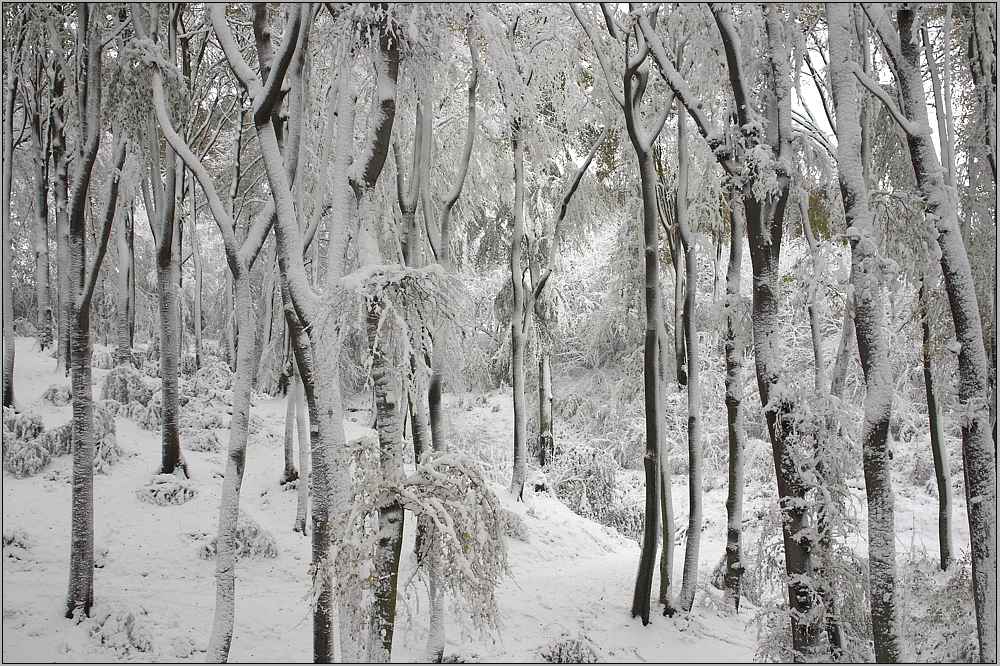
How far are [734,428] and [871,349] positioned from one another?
9.09 feet

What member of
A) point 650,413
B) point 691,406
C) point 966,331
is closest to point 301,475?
point 650,413

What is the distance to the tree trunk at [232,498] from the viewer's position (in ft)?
16.6

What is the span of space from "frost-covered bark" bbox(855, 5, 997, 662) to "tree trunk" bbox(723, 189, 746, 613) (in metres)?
1.99

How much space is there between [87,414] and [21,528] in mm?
2250

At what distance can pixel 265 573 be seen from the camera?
745cm

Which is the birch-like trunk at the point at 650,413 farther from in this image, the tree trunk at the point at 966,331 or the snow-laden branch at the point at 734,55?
the tree trunk at the point at 966,331

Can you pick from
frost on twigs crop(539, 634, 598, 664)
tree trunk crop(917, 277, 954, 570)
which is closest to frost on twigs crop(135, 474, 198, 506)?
frost on twigs crop(539, 634, 598, 664)

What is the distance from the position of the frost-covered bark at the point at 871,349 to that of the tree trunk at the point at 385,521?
10.4ft

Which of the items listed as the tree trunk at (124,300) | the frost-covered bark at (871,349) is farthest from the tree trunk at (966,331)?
the tree trunk at (124,300)

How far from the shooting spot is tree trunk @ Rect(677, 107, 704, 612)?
23.8 feet

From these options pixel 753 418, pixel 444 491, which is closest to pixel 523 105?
pixel 444 491

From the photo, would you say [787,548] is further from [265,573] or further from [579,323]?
[579,323]

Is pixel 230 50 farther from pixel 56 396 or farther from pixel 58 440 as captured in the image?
A: pixel 56 396

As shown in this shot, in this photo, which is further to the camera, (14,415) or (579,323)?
(579,323)
